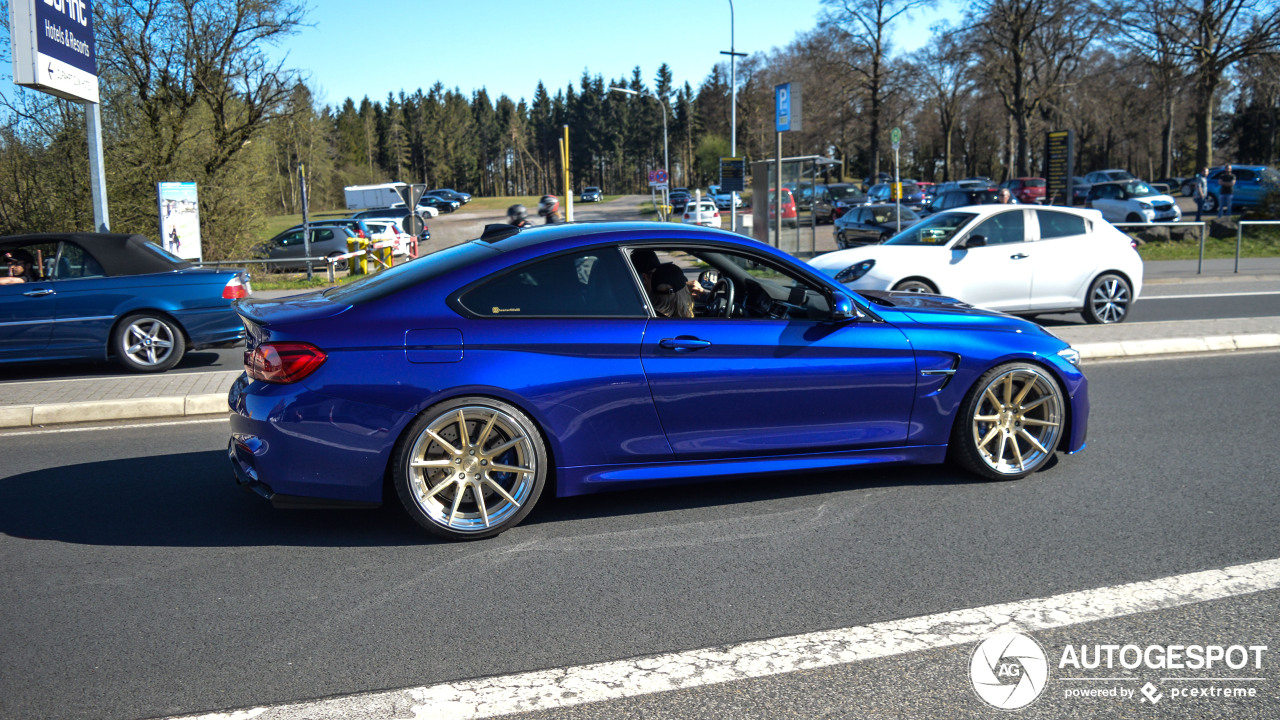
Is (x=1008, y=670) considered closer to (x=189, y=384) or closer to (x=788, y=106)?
(x=189, y=384)

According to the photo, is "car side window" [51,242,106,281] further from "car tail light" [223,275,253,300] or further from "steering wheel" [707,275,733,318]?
"steering wheel" [707,275,733,318]

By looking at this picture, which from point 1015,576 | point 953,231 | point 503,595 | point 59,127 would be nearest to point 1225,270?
point 953,231

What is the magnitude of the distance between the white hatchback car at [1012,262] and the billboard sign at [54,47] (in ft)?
37.5

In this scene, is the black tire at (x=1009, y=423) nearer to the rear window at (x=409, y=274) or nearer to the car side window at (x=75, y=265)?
the rear window at (x=409, y=274)

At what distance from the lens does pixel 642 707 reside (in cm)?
300

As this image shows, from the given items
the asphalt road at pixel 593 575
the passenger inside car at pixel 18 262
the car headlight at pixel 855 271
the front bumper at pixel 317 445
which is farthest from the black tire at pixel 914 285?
the passenger inside car at pixel 18 262

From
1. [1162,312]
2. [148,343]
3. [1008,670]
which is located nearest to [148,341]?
[148,343]

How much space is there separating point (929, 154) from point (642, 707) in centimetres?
9134

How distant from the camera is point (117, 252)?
31.9 feet

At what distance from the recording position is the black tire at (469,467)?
14.6ft

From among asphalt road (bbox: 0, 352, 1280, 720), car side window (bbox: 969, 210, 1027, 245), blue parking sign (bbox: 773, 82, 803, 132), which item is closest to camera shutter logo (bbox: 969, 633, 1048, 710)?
asphalt road (bbox: 0, 352, 1280, 720)

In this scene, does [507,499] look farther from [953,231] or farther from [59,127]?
[59,127]

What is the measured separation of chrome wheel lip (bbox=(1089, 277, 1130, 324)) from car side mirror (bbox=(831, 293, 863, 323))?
8176 mm

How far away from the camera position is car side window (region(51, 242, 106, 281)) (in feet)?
31.3
